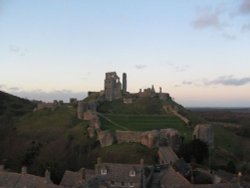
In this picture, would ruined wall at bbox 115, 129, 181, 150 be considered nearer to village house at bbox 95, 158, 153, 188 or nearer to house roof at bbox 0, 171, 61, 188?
village house at bbox 95, 158, 153, 188

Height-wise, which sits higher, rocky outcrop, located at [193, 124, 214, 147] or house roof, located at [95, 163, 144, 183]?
rocky outcrop, located at [193, 124, 214, 147]

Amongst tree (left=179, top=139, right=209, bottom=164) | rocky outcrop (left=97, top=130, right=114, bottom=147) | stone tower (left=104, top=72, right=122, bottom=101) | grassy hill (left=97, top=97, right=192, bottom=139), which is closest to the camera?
tree (left=179, top=139, right=209, bottom=164)

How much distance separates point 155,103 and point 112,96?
8.42 m

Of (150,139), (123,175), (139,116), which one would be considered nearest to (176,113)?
(139,116)

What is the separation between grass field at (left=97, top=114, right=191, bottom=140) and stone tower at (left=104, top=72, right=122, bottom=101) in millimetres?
10119

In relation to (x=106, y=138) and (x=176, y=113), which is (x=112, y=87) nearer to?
(x=176, y=113)

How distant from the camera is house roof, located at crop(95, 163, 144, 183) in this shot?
42.3 meters

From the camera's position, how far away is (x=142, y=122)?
253 ft

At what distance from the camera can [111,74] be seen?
300ft

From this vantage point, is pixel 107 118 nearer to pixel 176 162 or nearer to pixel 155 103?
pixel 155 103

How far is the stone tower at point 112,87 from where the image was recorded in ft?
296

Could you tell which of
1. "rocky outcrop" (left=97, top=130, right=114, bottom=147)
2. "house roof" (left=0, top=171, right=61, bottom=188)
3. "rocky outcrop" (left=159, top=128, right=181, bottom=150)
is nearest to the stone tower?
"rocky outcrop" (left=97, top=130, right=114, bottom=147)

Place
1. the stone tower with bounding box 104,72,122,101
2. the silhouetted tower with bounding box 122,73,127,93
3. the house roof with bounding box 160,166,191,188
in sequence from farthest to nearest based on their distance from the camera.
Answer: the silhouetted tower with bounding box 122,73,127,93 → the stone tower with bounding box 104,72,122,101 → the house roof with bounding box 160,166,191,188

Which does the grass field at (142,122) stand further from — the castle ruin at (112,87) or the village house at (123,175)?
the village house at (123,175)
